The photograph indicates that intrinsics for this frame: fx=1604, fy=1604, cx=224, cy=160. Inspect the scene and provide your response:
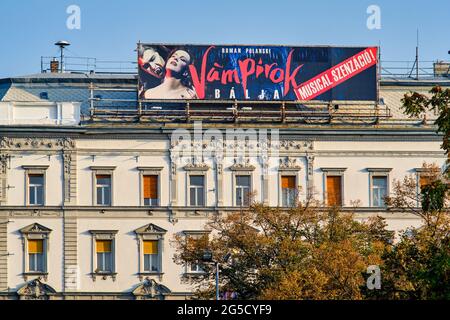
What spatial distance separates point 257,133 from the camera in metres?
86.8

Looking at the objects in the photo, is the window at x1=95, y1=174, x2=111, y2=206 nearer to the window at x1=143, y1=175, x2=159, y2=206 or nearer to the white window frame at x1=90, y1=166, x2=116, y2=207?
the white window frame at x1=90, y1=166, x2=116, y2=207

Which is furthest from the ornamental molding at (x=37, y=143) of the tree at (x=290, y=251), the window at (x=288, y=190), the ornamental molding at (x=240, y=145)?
the tree at (x=290, y=251)

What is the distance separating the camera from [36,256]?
84500mm

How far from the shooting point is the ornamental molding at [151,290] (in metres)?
83.8

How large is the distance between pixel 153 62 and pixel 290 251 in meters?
22.8

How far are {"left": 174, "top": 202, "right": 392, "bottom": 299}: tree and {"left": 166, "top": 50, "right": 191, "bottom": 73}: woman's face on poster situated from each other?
592 inches

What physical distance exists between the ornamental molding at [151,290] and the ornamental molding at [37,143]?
826 cm

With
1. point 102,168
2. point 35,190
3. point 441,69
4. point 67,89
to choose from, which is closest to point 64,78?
point 67,89

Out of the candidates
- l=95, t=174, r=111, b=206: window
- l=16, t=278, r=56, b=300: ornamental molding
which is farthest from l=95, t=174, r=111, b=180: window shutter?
l=16, t=278, r=56, b=300: ornamental molding

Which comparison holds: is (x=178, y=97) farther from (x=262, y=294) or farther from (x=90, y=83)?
(x=262, y=294)

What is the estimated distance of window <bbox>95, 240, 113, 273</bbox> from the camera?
8444 cm

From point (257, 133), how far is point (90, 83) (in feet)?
31.2

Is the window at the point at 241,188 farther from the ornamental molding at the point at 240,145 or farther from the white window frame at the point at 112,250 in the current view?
the white window frame at the point at 112,250
